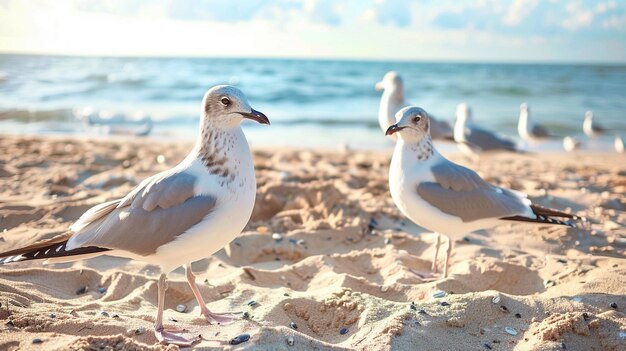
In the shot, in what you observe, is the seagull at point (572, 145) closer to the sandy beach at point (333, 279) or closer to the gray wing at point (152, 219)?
the sandy beach at point (333, 279)

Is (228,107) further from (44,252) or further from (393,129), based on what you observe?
(393,129)

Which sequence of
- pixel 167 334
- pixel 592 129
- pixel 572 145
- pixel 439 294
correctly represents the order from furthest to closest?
1. pixel 592 129
2. pixel 572 145
3. pixel 439 294
4. pixel 167 334

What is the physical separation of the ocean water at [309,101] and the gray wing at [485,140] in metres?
3.02

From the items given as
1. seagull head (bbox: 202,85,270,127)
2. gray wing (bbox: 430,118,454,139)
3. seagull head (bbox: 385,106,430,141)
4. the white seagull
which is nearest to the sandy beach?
seagull head (bbox: 385,106,430,141)

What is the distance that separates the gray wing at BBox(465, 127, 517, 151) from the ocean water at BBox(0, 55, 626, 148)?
302 centimetres

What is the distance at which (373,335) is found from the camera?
11.0ft

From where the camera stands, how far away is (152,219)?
3330 mm

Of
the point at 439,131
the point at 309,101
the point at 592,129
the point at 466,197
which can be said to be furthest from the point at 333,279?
the point at 309,101

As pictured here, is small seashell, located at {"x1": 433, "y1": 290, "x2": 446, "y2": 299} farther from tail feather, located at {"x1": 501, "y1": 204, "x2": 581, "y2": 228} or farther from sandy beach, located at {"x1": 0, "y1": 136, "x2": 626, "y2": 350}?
tail feather, located at {"x1": 501, "y1": 204, "x2": 581, "y2": 228}

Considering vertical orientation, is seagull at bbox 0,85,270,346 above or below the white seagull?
above

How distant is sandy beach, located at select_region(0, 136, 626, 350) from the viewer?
10.9 ft

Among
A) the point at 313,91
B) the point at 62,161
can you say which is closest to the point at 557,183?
the point at 62,161

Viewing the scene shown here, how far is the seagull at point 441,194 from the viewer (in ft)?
15.0

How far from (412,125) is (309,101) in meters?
17.8
